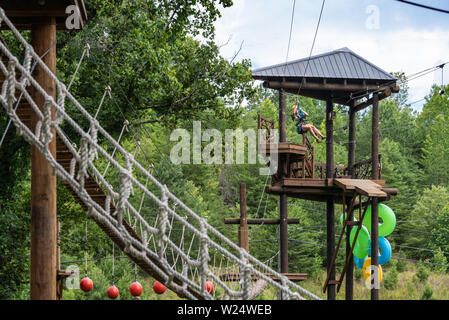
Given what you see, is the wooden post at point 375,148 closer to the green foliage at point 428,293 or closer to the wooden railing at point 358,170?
the wooden railing at point 358,170

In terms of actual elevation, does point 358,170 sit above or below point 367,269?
above

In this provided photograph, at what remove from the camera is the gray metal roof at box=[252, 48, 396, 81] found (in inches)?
569

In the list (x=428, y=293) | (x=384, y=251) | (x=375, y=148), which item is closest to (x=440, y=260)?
(x=428, y=293)

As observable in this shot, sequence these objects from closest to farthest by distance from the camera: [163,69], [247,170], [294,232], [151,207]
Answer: [163,69]
[151,207]
[294,232]
[247,170]

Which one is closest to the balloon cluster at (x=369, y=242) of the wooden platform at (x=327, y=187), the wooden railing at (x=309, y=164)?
Result: the wooden platform at (x=327, y=187)

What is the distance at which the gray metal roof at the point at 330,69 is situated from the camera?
47.4 feet

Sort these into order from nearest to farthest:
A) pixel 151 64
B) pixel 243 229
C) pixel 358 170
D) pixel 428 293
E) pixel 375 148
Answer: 1. pixel 151 64
2. pixel 243 229
3. pixel 375 148
4. pixel 358 170
5. pixel 428 293

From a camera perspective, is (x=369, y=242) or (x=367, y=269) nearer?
(x=367, y=269)

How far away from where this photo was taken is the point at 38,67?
7.44m

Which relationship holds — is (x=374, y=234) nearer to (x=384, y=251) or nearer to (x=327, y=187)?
(x=384, y=251)

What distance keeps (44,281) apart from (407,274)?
2492 cm

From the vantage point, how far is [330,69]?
15.0 metres

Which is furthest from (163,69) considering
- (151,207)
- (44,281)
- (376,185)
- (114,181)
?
(151,207)
